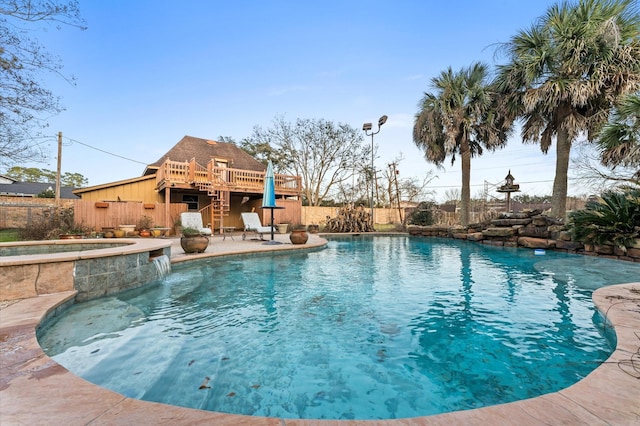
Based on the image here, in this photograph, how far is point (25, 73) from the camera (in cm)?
630

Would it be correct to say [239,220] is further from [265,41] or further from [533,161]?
[533,161]

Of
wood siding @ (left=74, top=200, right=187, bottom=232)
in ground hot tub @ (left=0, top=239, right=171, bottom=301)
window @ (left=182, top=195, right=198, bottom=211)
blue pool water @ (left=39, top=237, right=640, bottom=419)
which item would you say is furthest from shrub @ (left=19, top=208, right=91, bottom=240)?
blue pool water @ (left=39, top=237, right=640, bottom=419)

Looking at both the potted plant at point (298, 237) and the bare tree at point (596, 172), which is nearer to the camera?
the bare tree at point (596, 172)

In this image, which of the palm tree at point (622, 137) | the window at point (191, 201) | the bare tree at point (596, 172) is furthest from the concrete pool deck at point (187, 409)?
the window at point (191, 201)

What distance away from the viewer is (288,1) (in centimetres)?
996

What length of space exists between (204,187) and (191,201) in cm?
322

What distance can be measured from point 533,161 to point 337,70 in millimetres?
17854

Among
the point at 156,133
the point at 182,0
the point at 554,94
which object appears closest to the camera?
the point at 182,0

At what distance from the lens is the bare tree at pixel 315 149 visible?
24.6 metres

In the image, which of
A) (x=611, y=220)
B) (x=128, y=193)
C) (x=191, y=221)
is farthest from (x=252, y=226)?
(x=611, y=220)

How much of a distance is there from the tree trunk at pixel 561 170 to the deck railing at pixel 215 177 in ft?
39.3

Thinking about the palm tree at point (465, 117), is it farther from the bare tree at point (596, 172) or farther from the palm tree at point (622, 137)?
the palm tree at point (622, 137)

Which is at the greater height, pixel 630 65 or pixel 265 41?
pixel 265 41

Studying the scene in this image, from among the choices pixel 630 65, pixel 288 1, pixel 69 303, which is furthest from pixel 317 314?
pixel 630 65
